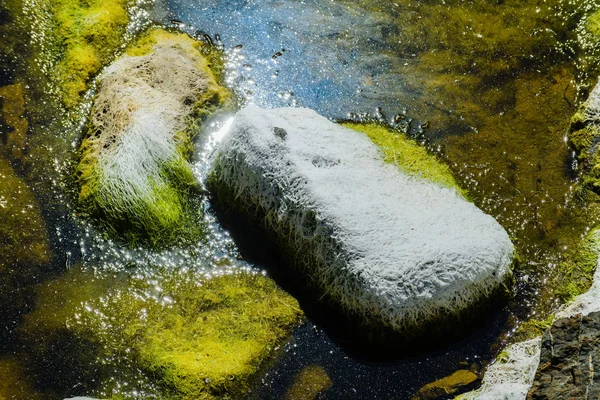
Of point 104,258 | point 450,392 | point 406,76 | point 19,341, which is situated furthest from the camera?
point 406,76

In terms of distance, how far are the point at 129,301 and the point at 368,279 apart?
2.21m

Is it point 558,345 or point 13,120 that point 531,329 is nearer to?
point 558,345

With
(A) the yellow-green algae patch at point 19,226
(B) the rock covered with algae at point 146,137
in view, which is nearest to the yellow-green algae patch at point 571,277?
(B) the rock covered with algae at point 146,137

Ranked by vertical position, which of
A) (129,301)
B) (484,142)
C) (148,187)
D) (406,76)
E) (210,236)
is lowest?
(129,301)

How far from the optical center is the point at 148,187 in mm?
6117

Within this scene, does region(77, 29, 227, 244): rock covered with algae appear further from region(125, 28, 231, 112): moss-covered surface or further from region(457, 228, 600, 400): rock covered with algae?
region(457, 228, 600, 400): rock covered with algae

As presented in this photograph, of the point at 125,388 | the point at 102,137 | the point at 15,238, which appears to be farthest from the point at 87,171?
the point at 125,388

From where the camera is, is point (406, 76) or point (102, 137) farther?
point (406, 76)

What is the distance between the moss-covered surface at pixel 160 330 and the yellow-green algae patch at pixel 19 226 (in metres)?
0.41

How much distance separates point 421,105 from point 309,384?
3.35 meters

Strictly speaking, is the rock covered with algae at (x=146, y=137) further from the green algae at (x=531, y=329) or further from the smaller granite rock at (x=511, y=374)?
the green algae at (x=531, y=329)

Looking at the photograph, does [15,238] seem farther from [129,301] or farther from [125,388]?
[125,388]

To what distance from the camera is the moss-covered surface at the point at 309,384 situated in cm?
522

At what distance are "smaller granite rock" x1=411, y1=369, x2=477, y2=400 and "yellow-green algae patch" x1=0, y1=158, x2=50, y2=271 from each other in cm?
367
